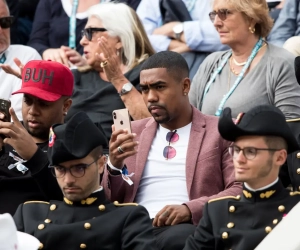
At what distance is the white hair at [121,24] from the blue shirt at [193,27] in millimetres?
660

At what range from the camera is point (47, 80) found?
22.7ft

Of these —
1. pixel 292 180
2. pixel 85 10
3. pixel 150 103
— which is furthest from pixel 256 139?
pixel 85 10

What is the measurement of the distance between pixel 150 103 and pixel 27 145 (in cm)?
81

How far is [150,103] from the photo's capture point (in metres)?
6.57

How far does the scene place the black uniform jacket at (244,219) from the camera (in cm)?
544

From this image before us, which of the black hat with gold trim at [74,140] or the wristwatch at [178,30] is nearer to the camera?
the black hat with gold trim at [74,140]

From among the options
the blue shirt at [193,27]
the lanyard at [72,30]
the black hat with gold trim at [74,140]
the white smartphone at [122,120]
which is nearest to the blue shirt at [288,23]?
the blue shirt at [193,27]

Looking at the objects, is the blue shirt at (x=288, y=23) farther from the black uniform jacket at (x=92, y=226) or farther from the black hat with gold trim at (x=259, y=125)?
the black uniform jacket at (x=92, y=226)

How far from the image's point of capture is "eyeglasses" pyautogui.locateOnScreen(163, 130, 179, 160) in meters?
6.57

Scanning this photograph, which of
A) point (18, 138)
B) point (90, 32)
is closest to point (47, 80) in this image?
point (18, 138)

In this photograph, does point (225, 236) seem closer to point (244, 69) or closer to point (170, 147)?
point (170, 147)

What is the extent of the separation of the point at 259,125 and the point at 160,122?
1.27m

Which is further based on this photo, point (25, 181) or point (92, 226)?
point (25, 181)

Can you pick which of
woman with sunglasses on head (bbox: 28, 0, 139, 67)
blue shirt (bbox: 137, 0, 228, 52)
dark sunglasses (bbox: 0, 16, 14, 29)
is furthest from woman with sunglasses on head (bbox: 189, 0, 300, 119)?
woman with sunglasses on head (bbox: 28, 0, 139, 67)
